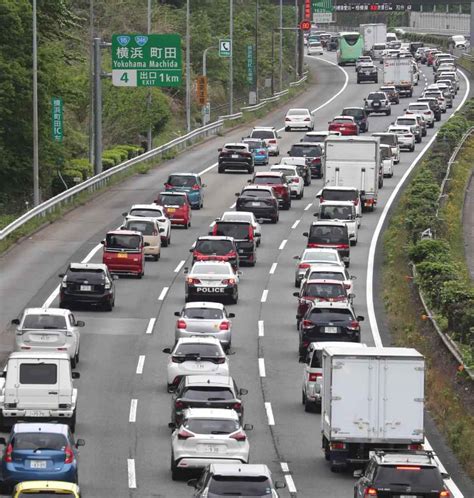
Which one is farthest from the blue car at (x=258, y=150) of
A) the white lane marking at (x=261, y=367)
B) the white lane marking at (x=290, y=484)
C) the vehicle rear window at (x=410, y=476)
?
the vehicle rear window at (x=410, y=476)

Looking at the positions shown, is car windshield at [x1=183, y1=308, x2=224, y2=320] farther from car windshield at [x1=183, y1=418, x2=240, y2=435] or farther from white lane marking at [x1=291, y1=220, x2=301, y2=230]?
white lane marking at [x1=291, y1=220, x2=301, y2=230]

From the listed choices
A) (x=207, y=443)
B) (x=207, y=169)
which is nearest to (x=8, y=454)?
(x=207, y=443)

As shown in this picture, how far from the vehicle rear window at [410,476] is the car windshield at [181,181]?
4668 centimetres

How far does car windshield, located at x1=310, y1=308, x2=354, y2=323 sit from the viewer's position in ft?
151

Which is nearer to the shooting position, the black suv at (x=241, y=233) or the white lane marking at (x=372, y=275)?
the white lane marking at (x=372, y=275)

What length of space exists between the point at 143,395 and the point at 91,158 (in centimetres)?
4611

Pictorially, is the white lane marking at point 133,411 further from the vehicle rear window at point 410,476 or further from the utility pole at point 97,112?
the utility pole at point 97,112

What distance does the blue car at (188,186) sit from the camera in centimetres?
7532

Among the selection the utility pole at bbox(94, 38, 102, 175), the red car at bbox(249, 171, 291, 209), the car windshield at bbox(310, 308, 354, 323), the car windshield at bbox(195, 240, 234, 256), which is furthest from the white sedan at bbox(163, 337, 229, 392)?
the utility pole at bbox(94, 38, 102, 175)

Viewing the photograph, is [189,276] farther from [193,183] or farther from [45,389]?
[193,183]

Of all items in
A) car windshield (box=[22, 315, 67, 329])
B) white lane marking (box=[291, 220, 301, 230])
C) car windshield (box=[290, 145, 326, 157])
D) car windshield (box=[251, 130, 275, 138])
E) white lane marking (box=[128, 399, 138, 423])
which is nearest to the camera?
white lane marking (box=[128, 399, 138, 423])

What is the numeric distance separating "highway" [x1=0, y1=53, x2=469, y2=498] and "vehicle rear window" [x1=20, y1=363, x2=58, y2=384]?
154cm

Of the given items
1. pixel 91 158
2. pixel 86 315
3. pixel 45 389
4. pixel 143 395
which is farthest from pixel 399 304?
pixel 91 158

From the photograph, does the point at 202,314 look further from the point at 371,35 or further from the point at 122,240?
the point at 371,35
